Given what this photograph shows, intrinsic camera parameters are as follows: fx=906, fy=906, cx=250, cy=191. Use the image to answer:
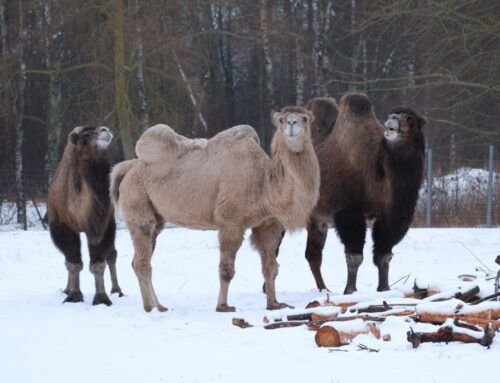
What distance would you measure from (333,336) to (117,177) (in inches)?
146

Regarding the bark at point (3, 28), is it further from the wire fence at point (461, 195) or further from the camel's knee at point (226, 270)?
the camel's knee at point (226, 270)

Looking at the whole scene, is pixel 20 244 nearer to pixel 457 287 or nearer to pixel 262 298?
pixel 262 298

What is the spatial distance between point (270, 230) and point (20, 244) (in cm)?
829

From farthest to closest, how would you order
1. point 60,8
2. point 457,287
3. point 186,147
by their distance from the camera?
1. point 60,8
2. point 186,147
3. point 457,287

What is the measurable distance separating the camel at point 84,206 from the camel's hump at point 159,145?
25.5 inches

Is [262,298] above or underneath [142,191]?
underneath

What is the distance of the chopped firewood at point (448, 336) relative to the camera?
6.01 m

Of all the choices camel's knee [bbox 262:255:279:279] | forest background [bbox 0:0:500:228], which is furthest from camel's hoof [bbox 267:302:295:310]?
forest background [bbox 0:0:500:228]

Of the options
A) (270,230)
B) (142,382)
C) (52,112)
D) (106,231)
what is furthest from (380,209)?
(52,112)

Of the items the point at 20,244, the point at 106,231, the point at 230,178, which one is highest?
the point at 230,178

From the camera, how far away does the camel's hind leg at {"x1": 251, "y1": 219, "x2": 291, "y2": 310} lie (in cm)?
842

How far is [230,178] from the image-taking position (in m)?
8.48

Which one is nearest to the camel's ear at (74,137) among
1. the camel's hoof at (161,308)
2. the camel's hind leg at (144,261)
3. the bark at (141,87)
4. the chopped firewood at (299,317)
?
the camel's hind leg at (144,261)

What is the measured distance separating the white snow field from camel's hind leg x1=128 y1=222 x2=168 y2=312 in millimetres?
164
